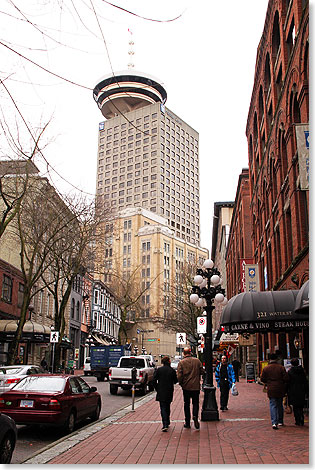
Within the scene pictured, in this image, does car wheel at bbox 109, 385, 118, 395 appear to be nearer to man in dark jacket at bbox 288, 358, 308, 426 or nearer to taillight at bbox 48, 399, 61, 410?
taillight at bbox 48, 399, 61, 410

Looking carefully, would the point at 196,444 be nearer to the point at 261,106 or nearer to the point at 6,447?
the point at 6,447

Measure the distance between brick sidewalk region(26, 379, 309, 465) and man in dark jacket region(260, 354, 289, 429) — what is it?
0.28 metres

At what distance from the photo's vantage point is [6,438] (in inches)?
293

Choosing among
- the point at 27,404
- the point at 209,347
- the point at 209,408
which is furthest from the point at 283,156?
the point at 27,404

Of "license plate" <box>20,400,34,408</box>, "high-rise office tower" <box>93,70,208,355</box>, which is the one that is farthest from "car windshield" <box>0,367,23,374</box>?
"high-rise office tower" <box>93,70,208,355</box>

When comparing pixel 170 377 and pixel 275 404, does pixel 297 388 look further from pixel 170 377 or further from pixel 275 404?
pixel 170 377

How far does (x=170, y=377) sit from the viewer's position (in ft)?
37.7

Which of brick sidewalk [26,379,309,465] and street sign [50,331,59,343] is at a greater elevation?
street sign [50,331,59,343]

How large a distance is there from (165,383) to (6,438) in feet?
15.2

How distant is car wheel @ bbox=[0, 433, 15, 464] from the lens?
725 cm

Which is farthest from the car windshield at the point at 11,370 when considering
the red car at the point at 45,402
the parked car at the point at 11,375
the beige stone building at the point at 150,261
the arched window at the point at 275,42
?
the beige stone building at the point at 150,261

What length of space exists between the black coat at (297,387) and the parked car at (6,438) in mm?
6781

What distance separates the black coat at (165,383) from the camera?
11125 mm

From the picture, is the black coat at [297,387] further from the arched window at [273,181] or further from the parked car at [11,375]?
the arched window at [273,181]
